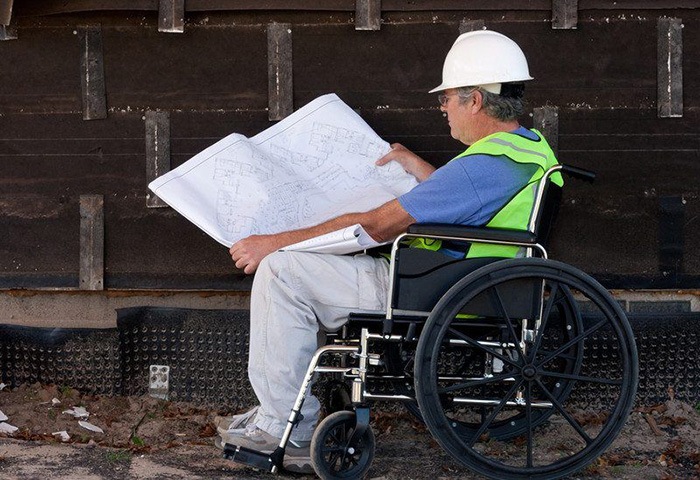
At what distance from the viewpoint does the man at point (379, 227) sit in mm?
4465

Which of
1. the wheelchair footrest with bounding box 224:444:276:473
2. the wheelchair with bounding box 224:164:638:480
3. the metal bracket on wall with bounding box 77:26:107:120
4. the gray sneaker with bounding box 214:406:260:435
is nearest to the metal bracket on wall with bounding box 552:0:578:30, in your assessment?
the wheelchair with bounding box 224:164:638:480

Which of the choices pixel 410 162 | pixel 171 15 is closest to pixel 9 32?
pixel 171 15

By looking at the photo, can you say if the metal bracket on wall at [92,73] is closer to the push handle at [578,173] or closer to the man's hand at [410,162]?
the man's hand at [410,162]

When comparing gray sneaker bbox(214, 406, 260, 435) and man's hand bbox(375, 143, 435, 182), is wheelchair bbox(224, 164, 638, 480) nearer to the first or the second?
gray sneaker bbox(214, 406, 260, 435)

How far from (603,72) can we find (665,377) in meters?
1.49

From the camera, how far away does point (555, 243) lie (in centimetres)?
570

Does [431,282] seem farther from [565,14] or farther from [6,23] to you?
[6,23]

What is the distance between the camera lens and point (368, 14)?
5.60 meters

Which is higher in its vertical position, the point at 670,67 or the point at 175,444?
the point at 670,67

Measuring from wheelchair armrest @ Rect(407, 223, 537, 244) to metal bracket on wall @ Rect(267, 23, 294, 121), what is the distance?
5.18 ft

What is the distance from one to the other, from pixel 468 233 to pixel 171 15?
82.4 inches

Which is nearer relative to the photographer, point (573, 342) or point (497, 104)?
point (573, 342)

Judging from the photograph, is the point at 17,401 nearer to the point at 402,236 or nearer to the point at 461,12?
the point at 402,236

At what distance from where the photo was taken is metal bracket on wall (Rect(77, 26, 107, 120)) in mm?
5691
